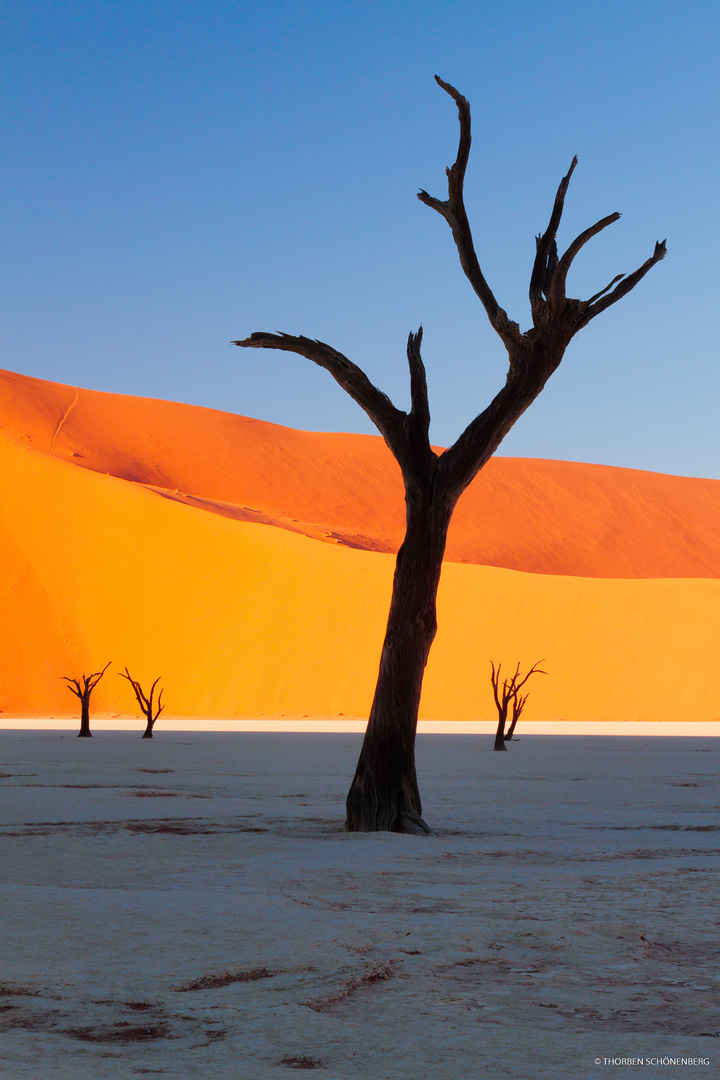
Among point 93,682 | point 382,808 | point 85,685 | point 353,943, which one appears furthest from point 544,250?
point 93,682

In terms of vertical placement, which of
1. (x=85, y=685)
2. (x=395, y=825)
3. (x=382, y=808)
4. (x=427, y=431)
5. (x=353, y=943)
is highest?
(x=427, y=431)

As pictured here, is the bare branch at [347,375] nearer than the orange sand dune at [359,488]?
Yes

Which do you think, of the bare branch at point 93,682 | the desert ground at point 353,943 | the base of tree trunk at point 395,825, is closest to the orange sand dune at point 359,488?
the bare branch at point 93,682

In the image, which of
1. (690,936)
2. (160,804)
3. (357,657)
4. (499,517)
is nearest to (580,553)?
(499,517)

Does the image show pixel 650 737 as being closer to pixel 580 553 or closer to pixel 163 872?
pixel 163 872

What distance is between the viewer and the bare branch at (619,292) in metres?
10.2

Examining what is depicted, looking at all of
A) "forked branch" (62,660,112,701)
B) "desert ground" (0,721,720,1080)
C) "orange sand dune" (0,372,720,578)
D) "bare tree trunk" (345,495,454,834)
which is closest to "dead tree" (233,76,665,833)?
"bare tree trunk" (345,495,454,834)

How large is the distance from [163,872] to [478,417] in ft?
16.1

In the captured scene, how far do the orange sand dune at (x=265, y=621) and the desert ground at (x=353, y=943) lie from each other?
97.5 ft

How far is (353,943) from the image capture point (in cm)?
485

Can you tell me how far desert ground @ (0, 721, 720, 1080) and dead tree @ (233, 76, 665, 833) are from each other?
112 cm

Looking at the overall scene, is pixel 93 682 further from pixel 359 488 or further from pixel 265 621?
pixel 359 488

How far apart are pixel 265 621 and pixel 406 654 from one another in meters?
34.2

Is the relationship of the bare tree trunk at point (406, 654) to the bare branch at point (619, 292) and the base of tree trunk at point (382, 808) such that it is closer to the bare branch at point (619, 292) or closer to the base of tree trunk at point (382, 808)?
the base of tree trunk at point (382, 808)
